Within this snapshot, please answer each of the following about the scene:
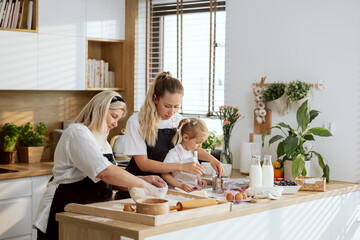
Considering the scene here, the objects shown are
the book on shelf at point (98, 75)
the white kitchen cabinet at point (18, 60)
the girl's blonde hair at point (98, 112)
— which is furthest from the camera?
the book on shelf at point (98, 75)

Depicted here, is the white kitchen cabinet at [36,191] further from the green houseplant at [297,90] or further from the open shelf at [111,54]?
the green houseplant at [297,90]

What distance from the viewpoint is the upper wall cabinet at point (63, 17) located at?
440 cm

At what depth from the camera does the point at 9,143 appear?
4.43 metres

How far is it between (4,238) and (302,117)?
2332 millimetres

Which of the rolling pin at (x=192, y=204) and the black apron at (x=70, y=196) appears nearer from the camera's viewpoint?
the rolling pin at (x=192, y=204)

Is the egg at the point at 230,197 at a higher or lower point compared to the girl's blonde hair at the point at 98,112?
lower

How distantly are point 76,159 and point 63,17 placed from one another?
226 centimetres

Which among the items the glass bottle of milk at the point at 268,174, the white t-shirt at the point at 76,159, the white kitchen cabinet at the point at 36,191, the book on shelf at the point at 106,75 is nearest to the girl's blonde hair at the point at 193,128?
the glass bottle of milk at the point at 268,174

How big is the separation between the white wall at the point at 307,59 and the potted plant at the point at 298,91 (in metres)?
0.09

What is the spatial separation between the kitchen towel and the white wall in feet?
0.34

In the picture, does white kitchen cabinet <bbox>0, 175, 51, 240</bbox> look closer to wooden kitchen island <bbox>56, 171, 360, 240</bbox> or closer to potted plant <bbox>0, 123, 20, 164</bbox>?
potted plant <bbox>0, 123, 20, 164</bbox>

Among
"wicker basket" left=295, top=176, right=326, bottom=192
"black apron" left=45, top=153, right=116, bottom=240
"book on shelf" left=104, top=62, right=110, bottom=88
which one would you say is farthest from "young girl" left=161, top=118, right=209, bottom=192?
"book on shelf" left=104, top=62, right=110, bottom=88

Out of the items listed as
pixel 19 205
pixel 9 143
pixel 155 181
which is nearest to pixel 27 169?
pixel 19 205

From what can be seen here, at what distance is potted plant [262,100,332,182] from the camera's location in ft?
11.5
